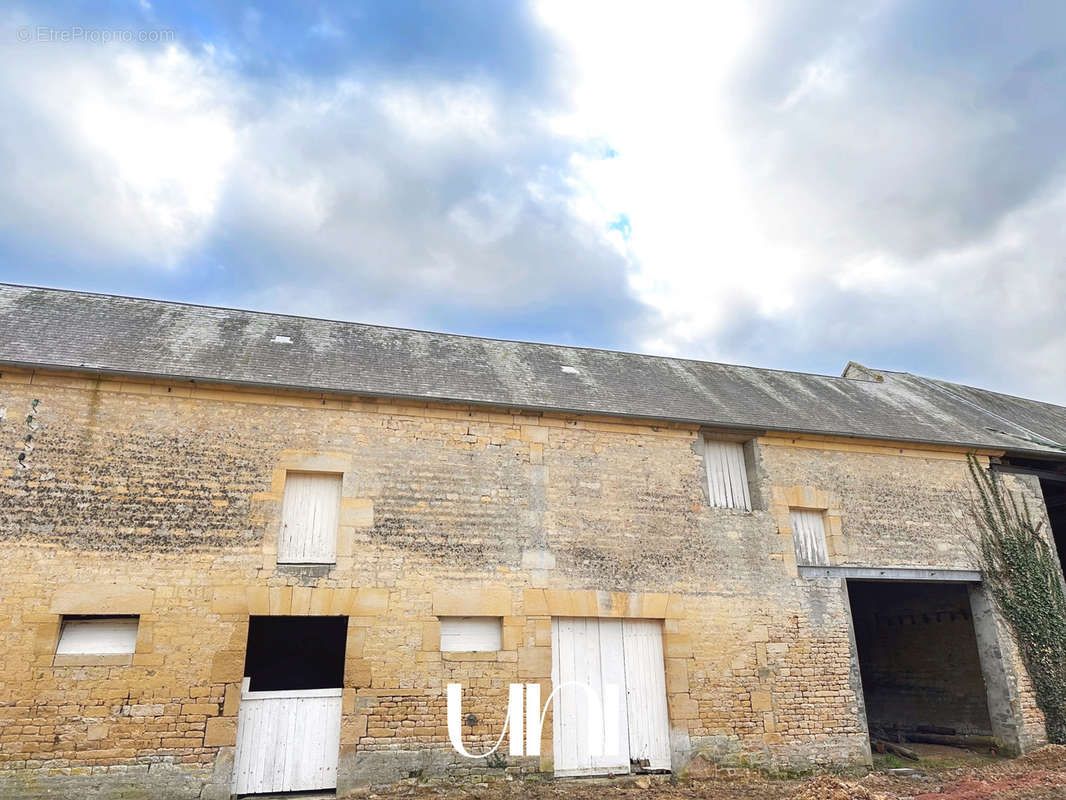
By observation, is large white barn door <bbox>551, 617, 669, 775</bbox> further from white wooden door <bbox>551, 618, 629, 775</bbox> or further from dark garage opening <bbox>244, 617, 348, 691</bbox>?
dark garage opening <bbox>244, 617, 348, 691</bbox>

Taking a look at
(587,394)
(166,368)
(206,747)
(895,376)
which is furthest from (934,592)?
(166,368)

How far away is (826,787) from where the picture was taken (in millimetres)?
7023

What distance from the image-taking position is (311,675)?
34.2 feet

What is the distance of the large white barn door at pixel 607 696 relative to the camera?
823 cm

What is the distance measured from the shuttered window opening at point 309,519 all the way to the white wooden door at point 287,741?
1.49m

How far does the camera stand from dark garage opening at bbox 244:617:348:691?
411 inches

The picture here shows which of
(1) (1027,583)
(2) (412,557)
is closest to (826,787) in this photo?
(2) (412,557)

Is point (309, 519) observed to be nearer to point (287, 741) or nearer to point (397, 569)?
point (397, 569)

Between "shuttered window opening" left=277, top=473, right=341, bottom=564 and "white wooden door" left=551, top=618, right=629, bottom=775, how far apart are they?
306 cm

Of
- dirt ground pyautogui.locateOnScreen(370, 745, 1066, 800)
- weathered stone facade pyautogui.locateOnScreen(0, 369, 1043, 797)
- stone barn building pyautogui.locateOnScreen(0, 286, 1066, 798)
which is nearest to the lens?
weathered stone facade pyautogui.locateOnScreen(0, 369, 1043, 797)

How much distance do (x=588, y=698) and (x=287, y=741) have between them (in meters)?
3.56

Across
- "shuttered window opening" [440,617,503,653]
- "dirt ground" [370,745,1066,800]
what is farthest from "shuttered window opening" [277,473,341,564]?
"dirt ground" [370,745,1066,800]

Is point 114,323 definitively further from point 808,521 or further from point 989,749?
point 989,749

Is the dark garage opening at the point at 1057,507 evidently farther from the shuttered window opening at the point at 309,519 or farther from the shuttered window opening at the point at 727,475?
the shuttered window opening at the point at 309,519
